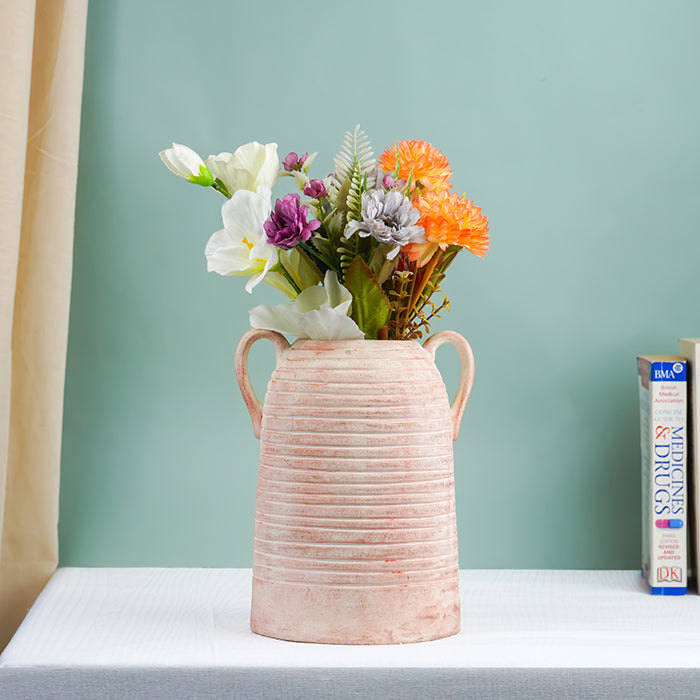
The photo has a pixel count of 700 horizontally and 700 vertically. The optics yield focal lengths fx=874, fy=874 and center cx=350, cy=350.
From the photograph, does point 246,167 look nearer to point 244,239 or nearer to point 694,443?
point 244,239

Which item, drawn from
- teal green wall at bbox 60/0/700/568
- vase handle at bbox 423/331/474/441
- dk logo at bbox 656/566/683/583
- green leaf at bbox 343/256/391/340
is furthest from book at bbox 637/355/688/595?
green leaf at bbox 343/256/391/340

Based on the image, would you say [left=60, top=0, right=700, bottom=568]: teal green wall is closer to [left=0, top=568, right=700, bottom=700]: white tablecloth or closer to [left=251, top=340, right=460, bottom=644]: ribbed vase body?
[left=0, top=568, right=700, bottom=700]: white tablecloth

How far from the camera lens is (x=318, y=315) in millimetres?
812

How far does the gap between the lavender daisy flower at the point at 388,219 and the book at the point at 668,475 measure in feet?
1.36

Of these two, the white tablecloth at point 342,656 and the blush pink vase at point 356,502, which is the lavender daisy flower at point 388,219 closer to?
the blush pink vase at point 356,502

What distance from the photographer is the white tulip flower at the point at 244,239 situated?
0.80 m

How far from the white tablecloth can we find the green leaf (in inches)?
11.6

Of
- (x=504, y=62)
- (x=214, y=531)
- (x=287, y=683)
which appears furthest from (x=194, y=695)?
(x=504, y=62)

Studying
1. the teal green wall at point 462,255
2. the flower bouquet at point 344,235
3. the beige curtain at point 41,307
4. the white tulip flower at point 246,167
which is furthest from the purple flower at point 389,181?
the beige curtain at point 41,307

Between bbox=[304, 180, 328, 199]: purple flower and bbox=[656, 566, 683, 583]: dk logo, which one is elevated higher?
bbox=[304, 180, 328, 199]: purple flower

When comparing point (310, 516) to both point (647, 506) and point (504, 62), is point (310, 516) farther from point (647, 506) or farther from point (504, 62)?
point (504, 62)

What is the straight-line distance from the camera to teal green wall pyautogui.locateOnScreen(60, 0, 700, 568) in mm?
1170

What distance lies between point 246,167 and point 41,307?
0.41 m

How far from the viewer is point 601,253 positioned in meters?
1.19
